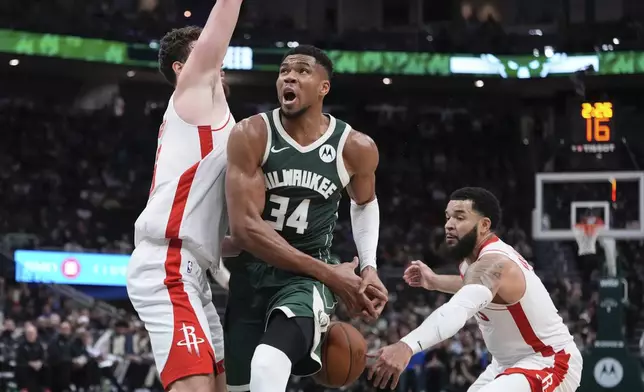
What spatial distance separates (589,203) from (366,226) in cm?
1151

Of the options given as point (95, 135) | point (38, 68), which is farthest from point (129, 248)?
point (38, 68)

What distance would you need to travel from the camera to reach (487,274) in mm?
5695

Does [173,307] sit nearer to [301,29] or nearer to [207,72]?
[207,72]

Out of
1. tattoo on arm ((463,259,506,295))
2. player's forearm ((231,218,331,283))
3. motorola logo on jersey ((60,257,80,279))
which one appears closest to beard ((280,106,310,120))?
player's forearm ((231,218,331,283))

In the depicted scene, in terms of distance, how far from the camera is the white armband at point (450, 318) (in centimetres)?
512

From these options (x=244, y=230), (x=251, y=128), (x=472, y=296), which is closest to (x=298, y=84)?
(x=251, y=128)

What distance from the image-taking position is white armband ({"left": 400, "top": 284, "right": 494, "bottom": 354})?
16.8 ft

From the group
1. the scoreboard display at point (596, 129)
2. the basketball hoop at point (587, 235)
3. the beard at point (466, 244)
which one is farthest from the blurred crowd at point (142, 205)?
the beard at point (466, 244)

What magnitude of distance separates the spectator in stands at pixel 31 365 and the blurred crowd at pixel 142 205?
0.01 metres

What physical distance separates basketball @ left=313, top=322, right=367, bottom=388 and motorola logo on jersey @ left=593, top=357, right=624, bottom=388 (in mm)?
10513

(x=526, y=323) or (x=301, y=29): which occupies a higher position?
(x=301, y=29)

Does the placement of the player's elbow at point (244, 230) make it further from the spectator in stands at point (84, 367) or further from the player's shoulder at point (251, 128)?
the spectator in stands at point (84, 367)

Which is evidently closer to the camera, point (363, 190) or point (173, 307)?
point (173, 307)

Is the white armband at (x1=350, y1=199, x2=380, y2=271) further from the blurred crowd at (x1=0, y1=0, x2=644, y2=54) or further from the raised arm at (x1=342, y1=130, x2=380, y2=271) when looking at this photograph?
the blurred crowd at (x1=0, y1=0, x2=644, y2=54)
